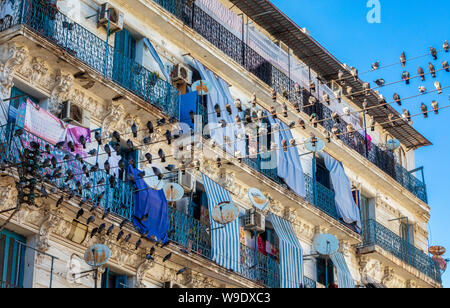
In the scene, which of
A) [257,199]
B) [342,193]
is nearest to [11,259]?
[257,199]

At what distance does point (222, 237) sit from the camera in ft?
68.2

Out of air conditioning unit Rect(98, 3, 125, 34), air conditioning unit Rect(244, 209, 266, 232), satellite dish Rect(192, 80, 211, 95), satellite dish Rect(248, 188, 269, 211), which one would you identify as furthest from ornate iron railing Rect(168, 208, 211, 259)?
air conditioning unit Rect(98, 3, 125, 34)

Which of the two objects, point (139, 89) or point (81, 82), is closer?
point (81, 82)

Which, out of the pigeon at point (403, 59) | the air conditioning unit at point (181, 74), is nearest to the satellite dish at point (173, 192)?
the air conditioning unit at point (181, 74)

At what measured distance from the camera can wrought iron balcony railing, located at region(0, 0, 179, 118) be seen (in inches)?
712

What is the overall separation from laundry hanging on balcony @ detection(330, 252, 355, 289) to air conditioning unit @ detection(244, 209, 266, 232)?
285 centimetres

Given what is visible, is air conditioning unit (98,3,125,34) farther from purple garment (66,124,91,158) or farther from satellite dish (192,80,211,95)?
purple garment (66,124,91,158)

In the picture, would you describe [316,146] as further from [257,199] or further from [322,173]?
[257,199]

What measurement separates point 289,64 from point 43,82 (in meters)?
8.48

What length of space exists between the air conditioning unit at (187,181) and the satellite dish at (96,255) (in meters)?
3.51

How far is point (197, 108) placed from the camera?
21172 mm

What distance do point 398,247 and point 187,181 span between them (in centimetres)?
863
